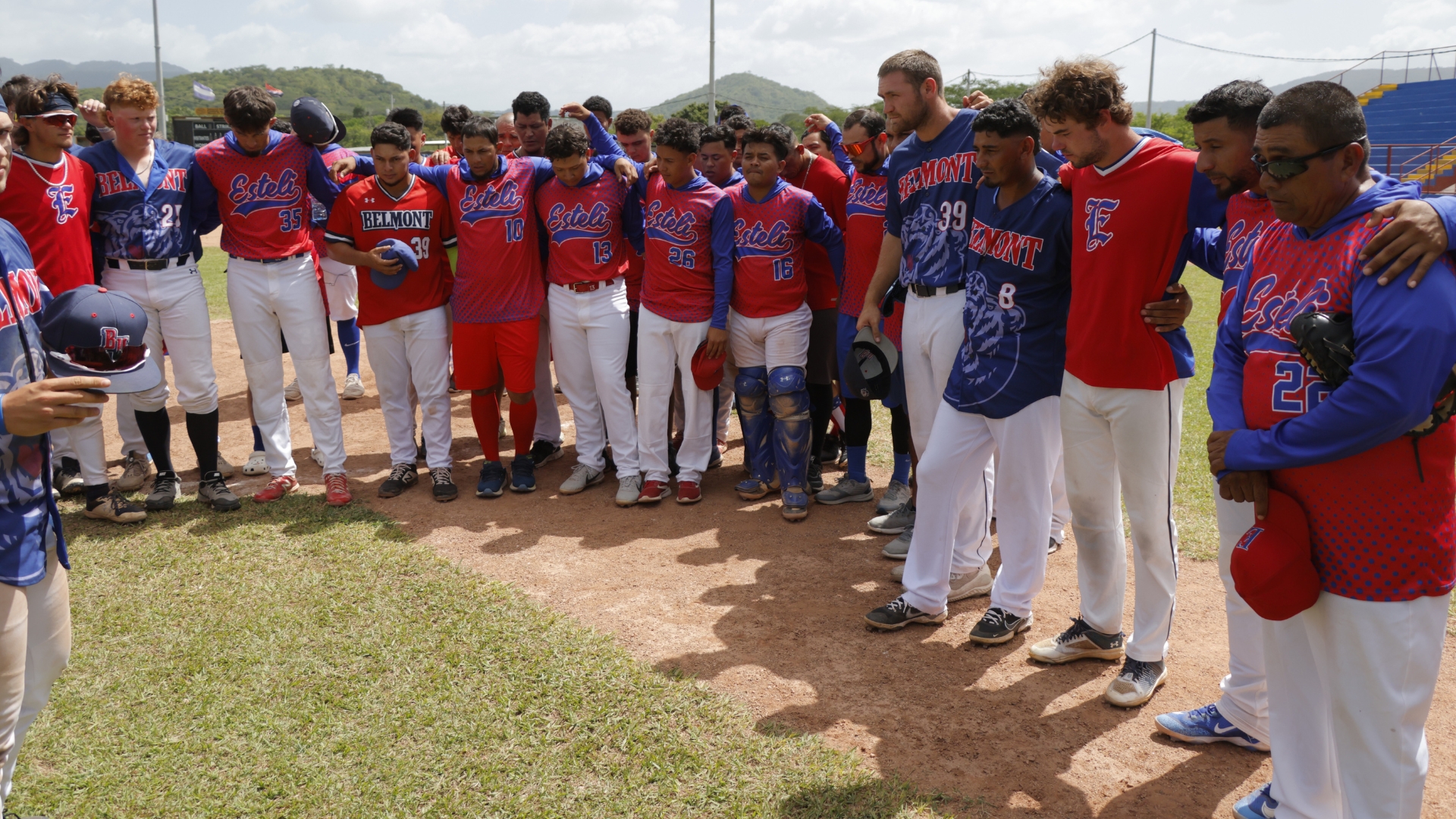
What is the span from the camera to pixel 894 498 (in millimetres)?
6039

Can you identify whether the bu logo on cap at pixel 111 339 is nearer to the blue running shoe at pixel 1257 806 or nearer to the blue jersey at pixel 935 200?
the blue jersey at pixel 935 200

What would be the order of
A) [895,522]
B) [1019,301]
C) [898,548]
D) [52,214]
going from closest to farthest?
[1019,301] → [898,548] → [52,214] → [895,522]

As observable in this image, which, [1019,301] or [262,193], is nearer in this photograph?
[1019,301]

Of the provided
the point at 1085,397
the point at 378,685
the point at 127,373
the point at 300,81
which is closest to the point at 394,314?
the point at 378,685

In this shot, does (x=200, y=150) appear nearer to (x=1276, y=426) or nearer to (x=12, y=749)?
(x=12, y=749)

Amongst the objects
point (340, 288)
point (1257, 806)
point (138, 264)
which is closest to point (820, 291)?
point (1257, 806)

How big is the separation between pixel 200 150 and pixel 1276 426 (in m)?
6.26

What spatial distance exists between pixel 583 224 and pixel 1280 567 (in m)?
4.73

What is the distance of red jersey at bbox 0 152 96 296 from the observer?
5496 mm

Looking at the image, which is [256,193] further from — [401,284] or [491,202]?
[491,202]

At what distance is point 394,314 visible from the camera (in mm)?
6293

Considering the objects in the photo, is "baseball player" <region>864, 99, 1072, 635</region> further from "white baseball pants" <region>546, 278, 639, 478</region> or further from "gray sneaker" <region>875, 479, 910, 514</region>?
"white baseball pants" <region>546, 278, 639, 478</region>

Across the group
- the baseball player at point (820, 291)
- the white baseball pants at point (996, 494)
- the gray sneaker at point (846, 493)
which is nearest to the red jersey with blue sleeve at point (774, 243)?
the baseball player at point (820, 291)

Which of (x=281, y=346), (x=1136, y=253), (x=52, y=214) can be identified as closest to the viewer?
(x=1136, y=253)
